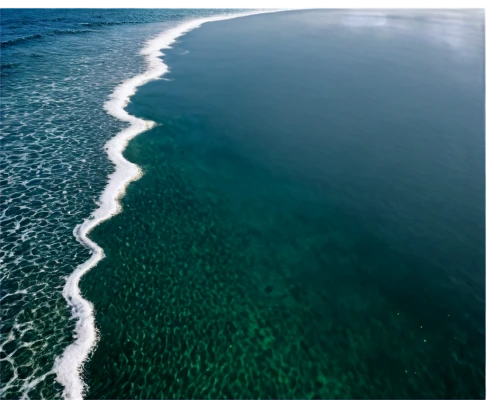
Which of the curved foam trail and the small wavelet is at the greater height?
the small wavelet

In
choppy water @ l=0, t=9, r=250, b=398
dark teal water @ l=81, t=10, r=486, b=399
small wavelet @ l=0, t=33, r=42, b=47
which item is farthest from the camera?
small wavelet @ l=0, t=33, r=42, b=47

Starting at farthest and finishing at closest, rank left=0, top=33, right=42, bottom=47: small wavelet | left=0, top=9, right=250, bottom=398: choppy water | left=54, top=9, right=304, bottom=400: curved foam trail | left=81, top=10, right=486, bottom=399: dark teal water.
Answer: left=0, top=33, right=42, bottom=47: small wavelet, left=0, top=9, right=250, bottom=398: choppy water, left=81, top=10, right=486, bottom=399: dark teal water, left=54, top=9, right=304, bottom=400: curved foam trail

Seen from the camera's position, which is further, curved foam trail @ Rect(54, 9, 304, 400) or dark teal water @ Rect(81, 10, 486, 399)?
dark teal water @ Rect(81, 10, 486, 399)

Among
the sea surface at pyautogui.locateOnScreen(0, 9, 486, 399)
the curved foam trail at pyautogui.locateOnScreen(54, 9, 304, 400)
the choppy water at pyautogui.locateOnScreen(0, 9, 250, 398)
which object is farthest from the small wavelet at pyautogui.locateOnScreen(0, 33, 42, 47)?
the curved foam trail at pyautogui.locateOnScreen(54, 9, 304, 400)

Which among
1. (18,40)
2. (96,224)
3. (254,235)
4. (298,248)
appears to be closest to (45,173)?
(96,224)

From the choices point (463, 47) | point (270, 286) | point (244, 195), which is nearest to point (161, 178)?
point (244, 195)

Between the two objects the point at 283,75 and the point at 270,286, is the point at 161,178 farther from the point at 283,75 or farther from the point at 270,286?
the point at 283,75

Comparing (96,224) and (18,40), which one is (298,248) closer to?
(96,224)

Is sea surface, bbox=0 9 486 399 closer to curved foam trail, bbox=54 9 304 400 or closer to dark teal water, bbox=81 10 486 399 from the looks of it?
dark teal water, bbox=81 10 486 399
